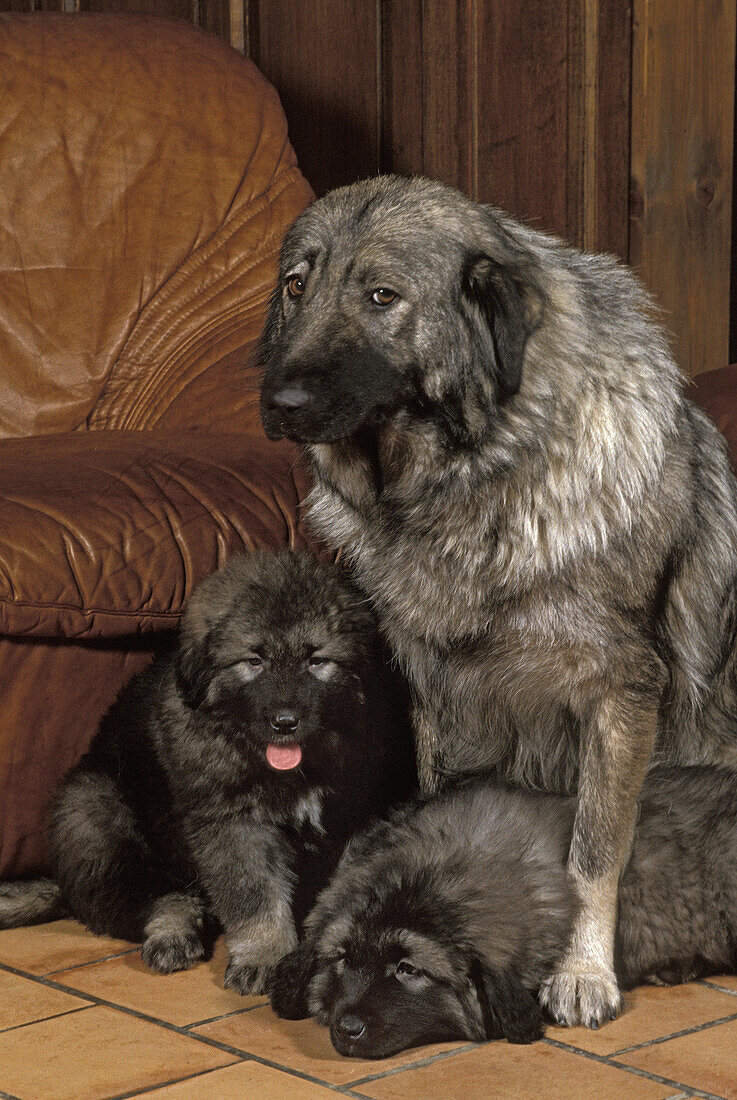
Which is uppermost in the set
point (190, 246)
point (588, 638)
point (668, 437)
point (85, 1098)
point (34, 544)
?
point (190, 246)

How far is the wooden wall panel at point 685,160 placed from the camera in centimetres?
461

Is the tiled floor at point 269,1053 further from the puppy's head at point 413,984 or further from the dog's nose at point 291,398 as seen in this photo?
the dog's nose at point 291,398

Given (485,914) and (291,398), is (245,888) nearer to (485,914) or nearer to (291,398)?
(485,914)

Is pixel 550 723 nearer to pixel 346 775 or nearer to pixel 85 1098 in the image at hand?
pixel 346 775

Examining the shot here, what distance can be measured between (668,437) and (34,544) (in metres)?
1.32

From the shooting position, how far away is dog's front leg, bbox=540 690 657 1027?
239cm

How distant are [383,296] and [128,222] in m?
1.61

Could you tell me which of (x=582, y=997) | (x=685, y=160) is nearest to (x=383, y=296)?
(x=582, y=997)

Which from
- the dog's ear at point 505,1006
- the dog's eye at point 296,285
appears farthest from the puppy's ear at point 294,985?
the dog's eye at point 296,285

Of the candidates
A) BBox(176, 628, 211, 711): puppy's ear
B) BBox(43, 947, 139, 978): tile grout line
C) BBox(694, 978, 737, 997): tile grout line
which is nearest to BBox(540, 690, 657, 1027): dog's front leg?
BBox(694, 978, 737, 997): tile grout line

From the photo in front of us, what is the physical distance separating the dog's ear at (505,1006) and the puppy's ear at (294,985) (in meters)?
0.32

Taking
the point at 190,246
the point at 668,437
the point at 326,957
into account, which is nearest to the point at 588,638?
the point at 668,437

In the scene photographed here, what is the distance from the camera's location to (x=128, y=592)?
280 cm

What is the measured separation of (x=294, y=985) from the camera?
240 centimetres
